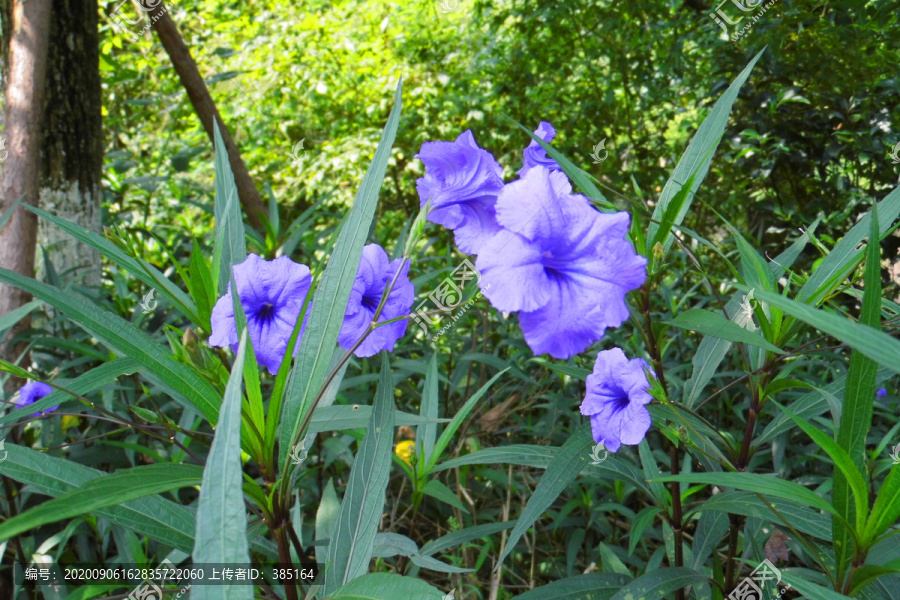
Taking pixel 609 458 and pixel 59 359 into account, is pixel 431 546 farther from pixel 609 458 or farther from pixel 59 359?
pixel 59 359

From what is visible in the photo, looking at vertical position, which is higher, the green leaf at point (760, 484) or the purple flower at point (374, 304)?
the purple flower at point (374, 304)

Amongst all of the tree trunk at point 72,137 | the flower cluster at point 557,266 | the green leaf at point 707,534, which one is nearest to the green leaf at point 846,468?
the flower cluster at point 557,266

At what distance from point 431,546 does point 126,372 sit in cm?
57

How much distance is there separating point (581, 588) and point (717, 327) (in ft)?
1.59

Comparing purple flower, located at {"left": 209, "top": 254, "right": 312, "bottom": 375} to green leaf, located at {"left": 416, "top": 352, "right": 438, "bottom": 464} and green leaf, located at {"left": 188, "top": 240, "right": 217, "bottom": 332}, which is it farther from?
green leaf, located at {"left": 416, "top": 352, "right": 438, "bottom": 464}

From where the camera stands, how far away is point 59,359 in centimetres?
208

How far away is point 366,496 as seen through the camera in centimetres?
82

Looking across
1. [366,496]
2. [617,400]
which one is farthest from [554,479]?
[366,496]

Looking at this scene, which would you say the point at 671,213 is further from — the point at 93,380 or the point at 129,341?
the point at 93,380

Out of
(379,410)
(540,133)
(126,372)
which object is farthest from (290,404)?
(540,133)

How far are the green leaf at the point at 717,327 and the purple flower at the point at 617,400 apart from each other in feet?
0.36

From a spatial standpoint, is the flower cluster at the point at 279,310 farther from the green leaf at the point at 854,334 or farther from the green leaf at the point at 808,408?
the green leaf at the point at 808,408

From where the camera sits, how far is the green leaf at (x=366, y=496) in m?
0.79

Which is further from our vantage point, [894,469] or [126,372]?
[126,372]
